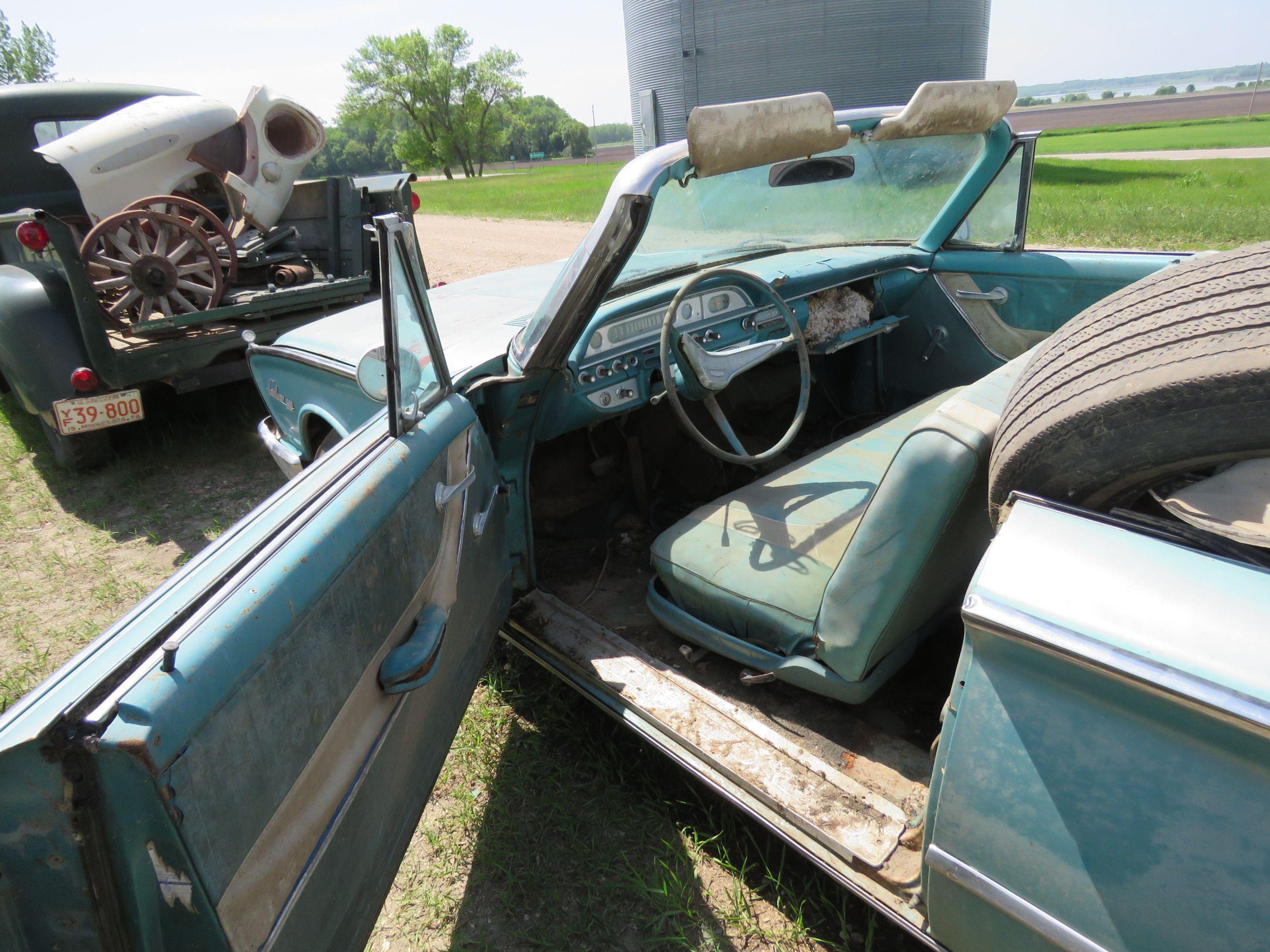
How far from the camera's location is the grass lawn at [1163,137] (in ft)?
67.4

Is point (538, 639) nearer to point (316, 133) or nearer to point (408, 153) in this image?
point (316, 133)

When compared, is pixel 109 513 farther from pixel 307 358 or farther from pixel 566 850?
pixel 566 850

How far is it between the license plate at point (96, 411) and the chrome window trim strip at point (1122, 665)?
4327mm

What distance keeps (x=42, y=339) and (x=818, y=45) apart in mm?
14426

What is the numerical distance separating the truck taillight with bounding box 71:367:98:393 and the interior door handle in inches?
139

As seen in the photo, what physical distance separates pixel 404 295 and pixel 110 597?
2.66 metres

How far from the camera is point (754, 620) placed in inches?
81.4

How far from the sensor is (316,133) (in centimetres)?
537

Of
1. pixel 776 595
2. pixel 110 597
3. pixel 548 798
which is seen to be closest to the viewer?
pixel 776 595

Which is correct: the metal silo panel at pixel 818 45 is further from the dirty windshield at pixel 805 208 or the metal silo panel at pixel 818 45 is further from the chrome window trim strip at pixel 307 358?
the chrome window trim strip at pixel 307 358

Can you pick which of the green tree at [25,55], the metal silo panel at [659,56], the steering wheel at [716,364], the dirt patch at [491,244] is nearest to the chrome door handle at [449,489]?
the steering wheel at [716,364]

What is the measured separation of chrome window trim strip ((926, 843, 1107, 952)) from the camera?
109 cm

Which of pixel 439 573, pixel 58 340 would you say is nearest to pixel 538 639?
pixel 439 573

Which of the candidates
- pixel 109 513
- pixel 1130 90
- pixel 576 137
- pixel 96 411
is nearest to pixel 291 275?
pixel 96 411
